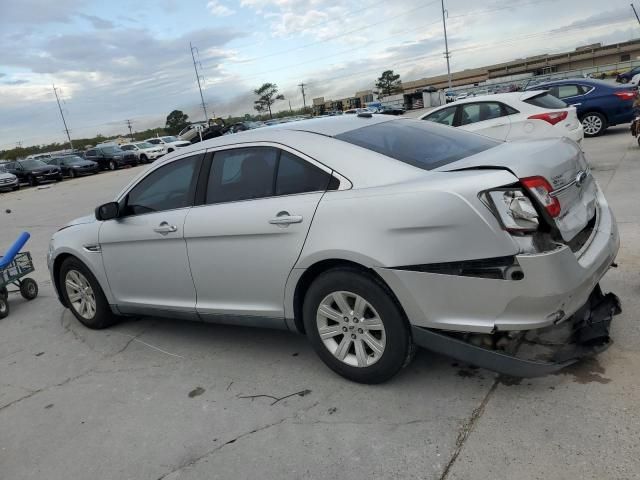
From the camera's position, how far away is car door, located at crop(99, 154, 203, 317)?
4109 millimetres

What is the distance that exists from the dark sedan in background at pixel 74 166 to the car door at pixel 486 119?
28909 mm

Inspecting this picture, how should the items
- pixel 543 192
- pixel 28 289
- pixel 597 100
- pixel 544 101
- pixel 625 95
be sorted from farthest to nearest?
pixel 597 100, pixel 625 95, pixel 544 101, pixel 28 289, pixel 543 192

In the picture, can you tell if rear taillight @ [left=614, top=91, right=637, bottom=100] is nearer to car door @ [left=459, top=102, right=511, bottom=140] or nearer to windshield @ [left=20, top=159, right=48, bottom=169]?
car door @ [left=459, top=102, right=511, bottom=140]

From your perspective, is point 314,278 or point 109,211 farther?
point 109,211

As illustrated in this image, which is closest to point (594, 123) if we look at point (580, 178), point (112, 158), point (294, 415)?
point (580, 178)

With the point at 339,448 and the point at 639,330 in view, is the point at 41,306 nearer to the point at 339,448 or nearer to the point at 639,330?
the point at 339,448

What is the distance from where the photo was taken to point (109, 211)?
4.48 meters

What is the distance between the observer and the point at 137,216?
4.43m

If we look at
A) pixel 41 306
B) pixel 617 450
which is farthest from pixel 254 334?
pixel 41 306

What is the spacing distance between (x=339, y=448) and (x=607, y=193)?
6.32 meters

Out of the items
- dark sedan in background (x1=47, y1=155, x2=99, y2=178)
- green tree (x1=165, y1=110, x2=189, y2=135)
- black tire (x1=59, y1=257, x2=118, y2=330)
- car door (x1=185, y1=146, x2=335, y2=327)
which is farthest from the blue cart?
green tree (x1=165, y1=110, x2=189, y2=135)

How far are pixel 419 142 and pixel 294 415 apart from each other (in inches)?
77.4

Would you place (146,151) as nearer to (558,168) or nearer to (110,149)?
(110,149)

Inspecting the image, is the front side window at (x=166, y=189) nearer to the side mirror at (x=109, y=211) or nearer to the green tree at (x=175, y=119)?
the side mirror at (x=109, y=211)
